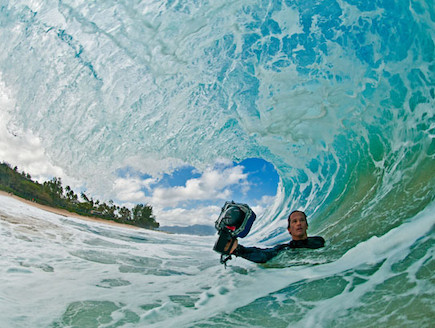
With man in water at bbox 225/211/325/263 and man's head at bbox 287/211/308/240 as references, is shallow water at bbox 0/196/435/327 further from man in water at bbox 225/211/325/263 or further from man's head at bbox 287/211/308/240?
man's head at bbox 287/211/308/240

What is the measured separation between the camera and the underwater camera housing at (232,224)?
15.3 feet

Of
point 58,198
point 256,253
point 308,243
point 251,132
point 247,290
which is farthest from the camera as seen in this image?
point 58,198

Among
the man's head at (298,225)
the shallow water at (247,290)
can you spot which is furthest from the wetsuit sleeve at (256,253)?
the man's head at (298,225)

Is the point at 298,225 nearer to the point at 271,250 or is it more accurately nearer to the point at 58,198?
the point at 271,250

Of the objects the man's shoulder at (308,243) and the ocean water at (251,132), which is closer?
the ocean water at (251,132)

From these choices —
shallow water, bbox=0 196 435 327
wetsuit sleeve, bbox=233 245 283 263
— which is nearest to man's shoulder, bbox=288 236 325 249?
shallow water, bbox=0 196 435 327

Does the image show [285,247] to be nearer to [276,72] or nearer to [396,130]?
[396,130]

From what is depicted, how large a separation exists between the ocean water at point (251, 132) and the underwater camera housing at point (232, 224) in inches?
28.4

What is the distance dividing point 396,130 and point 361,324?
6062 millimetres

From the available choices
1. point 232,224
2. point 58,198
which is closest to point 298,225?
point 232,224

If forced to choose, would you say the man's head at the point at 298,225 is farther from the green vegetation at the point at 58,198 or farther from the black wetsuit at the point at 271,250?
the green vegetation at the point at 58,198

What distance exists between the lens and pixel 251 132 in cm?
1152

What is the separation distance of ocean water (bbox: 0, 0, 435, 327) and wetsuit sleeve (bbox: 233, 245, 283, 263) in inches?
7.4

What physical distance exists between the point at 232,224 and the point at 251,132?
23.8 ft
